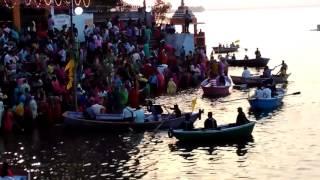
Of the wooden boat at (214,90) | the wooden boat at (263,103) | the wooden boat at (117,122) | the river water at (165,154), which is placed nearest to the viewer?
the river water at (165,154)

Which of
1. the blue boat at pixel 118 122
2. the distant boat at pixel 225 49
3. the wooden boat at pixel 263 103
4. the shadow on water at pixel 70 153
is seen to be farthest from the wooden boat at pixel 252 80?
the distant boat at pixel 225 49

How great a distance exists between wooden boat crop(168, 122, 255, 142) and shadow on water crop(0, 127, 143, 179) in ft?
7.14

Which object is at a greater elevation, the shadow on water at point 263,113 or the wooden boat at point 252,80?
the wooden boat at point 252,80

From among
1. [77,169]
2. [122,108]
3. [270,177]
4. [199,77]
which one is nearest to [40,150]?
[77,169]

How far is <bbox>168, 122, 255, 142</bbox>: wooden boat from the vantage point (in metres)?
32.4

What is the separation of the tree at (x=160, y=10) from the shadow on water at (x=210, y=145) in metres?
34.3

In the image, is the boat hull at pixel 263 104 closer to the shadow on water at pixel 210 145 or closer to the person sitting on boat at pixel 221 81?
the person sitting on boat at pixel 221 81

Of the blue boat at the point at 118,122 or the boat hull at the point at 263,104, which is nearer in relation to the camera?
the blue boat at the point at 118,122

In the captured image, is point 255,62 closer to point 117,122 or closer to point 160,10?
point 160,10

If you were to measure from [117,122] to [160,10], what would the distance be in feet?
108

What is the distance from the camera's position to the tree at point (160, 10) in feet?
219

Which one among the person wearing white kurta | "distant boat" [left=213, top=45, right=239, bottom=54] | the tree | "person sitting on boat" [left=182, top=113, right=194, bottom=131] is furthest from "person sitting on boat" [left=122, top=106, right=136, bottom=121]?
"distant boat" [left=213, top=45, right=239, bottom=54]

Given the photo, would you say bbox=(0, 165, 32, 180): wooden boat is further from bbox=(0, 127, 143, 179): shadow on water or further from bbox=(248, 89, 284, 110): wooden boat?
bbox=(248, 89, 284, 110): wooden boat

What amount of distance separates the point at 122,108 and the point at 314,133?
999 centimetres
